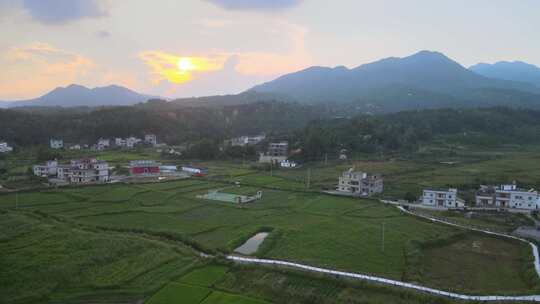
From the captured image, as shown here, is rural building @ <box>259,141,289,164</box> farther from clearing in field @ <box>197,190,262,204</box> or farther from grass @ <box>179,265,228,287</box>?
grass @ <box>179,265,228,287</box>

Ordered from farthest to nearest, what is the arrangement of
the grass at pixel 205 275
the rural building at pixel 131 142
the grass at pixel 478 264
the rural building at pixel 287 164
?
the rural building at pixel 131 142
the rural building at pixel 287 164
the grass at pixel 478 264
the grass at pixel 205 275

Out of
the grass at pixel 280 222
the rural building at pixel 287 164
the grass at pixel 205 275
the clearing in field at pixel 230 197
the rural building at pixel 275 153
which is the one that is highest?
the rural building at pixel 275 153

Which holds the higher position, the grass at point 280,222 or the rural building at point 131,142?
the rural building at point 131,142

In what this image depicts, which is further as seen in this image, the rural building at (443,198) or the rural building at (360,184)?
the rural building at (360,184)

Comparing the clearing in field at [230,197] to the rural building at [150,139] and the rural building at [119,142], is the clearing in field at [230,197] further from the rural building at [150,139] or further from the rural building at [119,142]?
the rural building at [150,139]

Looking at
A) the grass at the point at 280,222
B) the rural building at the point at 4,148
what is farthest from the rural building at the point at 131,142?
the grass at the point at 280,222

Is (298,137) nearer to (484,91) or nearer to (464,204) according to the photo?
(464,204)

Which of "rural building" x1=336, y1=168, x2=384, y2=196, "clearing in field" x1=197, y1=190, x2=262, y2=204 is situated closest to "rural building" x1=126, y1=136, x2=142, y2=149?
"clearing in field" x1=197, y1=190, x2=262, y2=204

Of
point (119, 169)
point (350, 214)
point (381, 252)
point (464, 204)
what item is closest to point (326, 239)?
point (381, 252)
